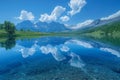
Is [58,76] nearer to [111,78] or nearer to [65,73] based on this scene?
[65,73]

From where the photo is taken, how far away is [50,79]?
2833 cm

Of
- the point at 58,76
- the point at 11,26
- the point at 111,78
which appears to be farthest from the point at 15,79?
the point at 11,26

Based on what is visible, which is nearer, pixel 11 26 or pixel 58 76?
pixel 58 76

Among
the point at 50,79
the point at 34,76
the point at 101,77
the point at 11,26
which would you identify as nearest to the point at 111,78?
the point at 101,77

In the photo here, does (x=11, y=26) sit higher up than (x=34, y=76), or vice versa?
(x=11, y=26)

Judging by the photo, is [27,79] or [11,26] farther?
[11,26]

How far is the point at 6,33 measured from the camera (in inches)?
6594

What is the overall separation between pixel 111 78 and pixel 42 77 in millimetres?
9822

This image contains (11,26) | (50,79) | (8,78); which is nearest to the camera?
(50,79)

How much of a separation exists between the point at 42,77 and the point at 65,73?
12.9ft

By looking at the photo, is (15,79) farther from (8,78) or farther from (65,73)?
(65,73)

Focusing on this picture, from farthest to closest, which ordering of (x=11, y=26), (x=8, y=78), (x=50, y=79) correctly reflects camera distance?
(x=11, y=26) < (x=8, y=78) < (x=50, y=79)

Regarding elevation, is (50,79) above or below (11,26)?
below

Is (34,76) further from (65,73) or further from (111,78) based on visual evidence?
(111,78)
